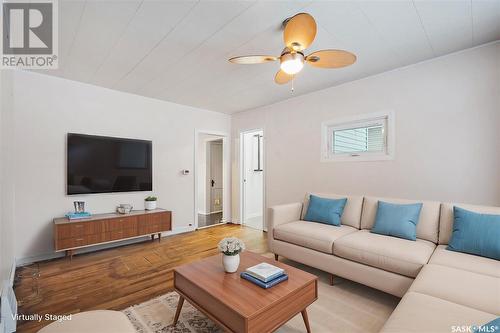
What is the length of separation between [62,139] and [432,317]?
4.31 meters

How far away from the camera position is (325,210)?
9.93ft

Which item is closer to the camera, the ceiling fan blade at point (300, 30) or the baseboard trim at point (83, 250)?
the ceiling fan blade at point (300, 30)

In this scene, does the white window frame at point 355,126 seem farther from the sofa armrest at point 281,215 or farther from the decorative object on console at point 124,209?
the decorative object on console at point 124,209

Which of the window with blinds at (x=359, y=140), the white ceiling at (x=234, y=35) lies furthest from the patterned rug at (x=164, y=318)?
the window with blinds at (x=359, y=140)

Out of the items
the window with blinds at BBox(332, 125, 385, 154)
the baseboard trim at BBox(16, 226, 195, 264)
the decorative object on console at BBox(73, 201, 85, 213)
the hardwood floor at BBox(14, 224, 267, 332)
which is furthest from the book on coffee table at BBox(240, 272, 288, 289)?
the decorative object on console at BBox(73, 201, 85, 213)

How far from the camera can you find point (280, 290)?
1.56 m

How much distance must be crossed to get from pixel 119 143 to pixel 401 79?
4.21 meters

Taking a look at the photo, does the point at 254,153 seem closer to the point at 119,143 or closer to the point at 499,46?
the point at 119,143

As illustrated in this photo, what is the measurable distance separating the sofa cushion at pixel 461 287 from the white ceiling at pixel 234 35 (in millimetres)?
2058

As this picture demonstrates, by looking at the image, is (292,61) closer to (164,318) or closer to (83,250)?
(164,318)

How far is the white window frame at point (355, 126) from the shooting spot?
308 centimetres

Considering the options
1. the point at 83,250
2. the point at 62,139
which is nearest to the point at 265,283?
the point at 83,250

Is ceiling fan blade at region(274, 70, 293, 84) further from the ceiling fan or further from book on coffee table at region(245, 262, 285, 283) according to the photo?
book on coffee table at region(245, 262, 285, 283)

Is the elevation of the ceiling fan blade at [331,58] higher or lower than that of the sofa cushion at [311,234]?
higher
